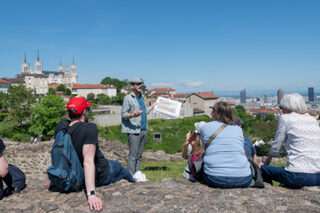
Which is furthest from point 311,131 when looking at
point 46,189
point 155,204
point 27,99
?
point 27,99

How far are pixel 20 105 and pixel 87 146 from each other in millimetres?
37596

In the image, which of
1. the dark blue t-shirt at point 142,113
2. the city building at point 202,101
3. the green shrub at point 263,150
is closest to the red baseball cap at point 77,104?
the dark blue t-shirt at point 142,113

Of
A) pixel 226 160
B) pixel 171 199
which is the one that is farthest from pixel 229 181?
pixel 171 199

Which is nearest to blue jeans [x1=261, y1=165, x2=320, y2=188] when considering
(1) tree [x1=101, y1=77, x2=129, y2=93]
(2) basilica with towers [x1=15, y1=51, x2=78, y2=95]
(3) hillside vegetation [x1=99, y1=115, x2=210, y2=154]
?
(3) hillside vegetation [x1=99, y1=115, x2=210, y2=154]

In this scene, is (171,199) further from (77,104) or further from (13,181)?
(13,181)

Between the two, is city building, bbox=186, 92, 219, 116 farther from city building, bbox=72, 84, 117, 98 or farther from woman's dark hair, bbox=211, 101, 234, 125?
woman's dark hair, bbox=211, 101, 234, 125

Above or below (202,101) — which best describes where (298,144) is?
above

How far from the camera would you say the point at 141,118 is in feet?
17.7

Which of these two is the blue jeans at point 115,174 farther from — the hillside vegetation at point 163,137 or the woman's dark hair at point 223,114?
the hillside vegetation at point 163,137

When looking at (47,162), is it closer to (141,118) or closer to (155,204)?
(141,118)

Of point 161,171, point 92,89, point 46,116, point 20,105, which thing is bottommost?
point 161,171

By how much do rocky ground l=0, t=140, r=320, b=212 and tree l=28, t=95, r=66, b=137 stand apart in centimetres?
3002

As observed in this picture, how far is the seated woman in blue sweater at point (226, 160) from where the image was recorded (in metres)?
3.28

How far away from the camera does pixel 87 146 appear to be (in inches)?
119
